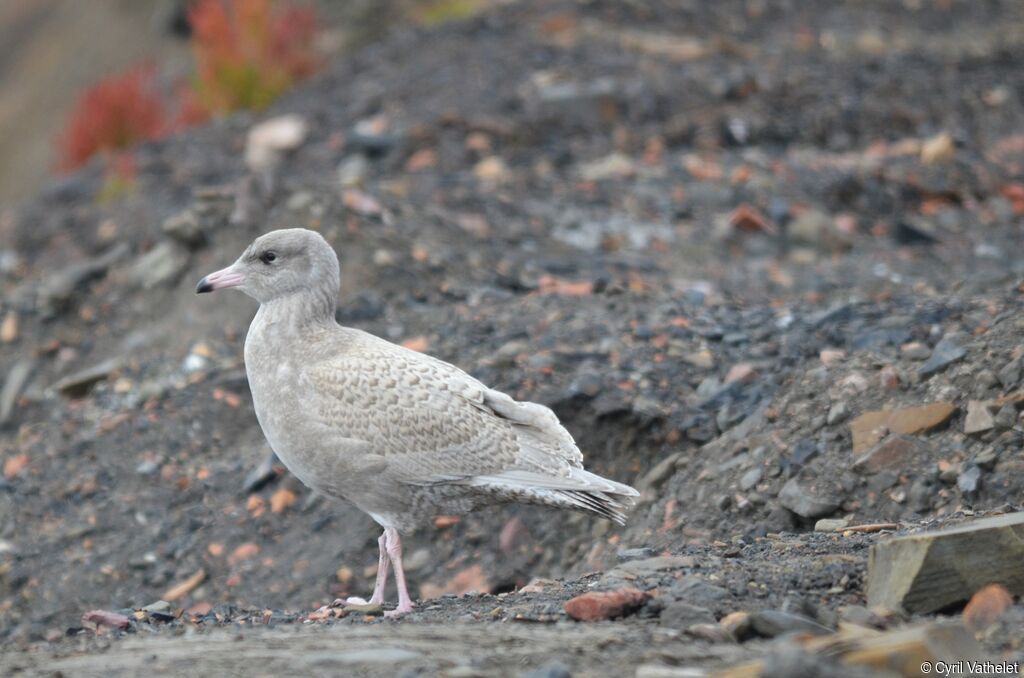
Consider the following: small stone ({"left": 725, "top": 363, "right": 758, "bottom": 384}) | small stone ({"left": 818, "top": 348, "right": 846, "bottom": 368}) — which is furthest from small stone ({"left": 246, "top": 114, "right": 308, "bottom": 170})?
small stone ({"left": 818, "top": 348, "right": 846, "bottom": 368})

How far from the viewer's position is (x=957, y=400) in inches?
286

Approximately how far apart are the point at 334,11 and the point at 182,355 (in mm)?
10996

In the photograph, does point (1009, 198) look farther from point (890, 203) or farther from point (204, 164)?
point (204, 164)

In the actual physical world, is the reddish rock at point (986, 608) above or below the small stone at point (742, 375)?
above

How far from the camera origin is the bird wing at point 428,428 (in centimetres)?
657

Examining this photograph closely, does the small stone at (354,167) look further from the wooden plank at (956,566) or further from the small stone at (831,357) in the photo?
the wooden plank at (956,566)

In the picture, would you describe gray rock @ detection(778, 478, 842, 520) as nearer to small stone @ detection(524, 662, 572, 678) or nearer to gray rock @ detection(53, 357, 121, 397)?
small stone @ detection(524, 662, 572, 678)

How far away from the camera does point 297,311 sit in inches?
279

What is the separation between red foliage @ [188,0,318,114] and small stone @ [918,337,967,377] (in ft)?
33.3

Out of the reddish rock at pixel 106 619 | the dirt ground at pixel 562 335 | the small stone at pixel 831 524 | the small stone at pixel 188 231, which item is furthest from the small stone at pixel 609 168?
the reddish rock at pixel 106 619

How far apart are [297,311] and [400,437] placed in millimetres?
927

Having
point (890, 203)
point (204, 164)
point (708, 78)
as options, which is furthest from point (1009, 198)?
point (204, 164)

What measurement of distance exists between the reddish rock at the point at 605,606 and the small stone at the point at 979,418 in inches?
93.1

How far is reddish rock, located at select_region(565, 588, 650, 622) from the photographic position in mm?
5391
